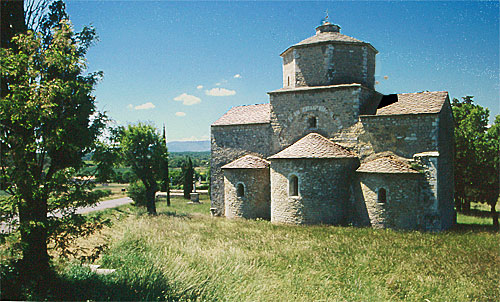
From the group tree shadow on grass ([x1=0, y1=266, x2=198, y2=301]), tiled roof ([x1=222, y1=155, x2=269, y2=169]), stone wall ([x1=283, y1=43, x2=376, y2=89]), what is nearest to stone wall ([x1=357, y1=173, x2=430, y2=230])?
stone wall ([x1=283, y1=43, x2=376, y2=89])

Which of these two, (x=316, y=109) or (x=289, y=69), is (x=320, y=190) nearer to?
(x=316, y=109)

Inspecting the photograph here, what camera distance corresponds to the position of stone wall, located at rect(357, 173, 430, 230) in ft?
47.1

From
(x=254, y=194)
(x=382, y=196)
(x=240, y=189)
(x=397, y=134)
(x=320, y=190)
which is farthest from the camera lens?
(x=240, y=189)

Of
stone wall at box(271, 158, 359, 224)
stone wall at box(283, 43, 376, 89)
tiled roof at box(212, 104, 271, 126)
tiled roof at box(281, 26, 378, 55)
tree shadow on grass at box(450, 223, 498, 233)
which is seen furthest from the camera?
tiled roof at box(212, 104, 271, 126)

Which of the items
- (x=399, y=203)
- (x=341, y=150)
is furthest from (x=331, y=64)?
(x=399, y=203)

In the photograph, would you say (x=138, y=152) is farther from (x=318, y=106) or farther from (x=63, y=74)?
(x=63, y=74)

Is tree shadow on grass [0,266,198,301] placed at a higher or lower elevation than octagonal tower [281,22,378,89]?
lower

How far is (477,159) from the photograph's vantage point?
62.4ft

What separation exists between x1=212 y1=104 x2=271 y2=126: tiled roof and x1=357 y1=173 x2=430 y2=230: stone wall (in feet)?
24.3

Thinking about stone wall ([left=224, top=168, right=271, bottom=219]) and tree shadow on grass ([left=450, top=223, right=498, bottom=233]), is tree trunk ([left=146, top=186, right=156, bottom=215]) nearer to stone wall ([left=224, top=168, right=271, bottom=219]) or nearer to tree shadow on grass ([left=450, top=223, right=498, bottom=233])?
stone wall ([left=224, top=168, right=271, bottom=219])

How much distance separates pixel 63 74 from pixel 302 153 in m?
11.1

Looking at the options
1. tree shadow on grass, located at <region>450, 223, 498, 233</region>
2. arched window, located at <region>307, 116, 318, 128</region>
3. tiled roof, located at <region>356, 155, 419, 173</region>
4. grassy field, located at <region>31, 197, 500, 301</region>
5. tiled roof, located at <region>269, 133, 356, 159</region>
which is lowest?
tree shadow on grass, located at <region>450, 223, 498, 233</region>

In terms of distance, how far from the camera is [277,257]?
10875 millimetres

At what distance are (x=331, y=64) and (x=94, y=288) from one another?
14.9 metres
